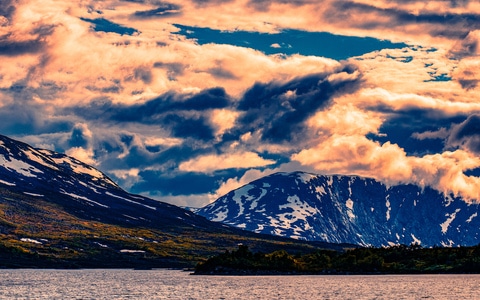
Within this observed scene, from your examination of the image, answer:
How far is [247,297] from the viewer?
178 meters

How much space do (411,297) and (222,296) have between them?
42.1 meters

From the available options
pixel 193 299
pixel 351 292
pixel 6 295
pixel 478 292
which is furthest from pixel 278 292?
pixel 6 295

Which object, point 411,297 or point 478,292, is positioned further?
point 478,292

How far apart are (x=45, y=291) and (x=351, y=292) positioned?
75.9 m

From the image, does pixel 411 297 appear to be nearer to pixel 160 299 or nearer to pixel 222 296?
pixel 222 296

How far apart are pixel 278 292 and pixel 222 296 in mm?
22676

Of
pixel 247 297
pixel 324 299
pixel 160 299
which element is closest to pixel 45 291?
pixel 160 299

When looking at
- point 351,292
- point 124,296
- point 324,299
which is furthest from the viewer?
point 351,292

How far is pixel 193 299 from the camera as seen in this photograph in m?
172

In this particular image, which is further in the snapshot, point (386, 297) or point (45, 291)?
point (45, 291)

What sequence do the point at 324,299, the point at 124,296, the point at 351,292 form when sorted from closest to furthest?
the point at 324,299, the point at 124,296, the point at 351,292

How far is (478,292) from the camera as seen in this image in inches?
7377

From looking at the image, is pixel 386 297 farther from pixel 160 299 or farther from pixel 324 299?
pixel 160 299

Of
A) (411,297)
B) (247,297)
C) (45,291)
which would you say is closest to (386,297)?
(411,297)
